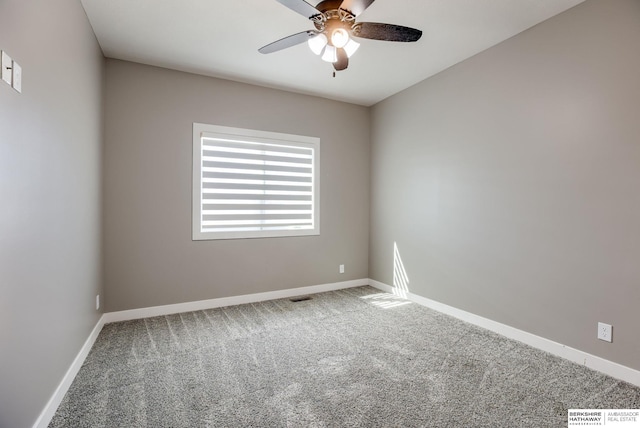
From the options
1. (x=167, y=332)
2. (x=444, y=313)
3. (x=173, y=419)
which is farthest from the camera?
(x=444, y=313)

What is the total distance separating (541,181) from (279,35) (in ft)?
8.72

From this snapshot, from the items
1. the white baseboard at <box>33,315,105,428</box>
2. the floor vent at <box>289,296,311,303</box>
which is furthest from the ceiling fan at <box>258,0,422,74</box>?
the floor vent at <box>289,296,311,303</box>

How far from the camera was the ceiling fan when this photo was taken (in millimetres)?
1933

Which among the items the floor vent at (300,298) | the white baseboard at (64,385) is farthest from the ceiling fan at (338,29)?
the floor vent at (300,298)

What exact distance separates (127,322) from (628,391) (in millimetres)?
4238

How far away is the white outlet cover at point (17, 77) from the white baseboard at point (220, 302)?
2.59m

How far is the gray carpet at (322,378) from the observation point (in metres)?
1.80

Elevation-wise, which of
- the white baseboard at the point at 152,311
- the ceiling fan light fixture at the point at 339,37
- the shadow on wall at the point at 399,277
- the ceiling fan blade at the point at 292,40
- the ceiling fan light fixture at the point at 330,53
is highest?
the ceiling fan blade at the point at 292,40

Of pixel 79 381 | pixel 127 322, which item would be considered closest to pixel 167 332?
pixel 127 322

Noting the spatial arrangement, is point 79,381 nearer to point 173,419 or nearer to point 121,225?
point 173,419

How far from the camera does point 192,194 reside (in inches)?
143

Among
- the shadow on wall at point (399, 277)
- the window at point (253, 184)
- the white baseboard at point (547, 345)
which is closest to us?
the white baseboard at point (547, 345)

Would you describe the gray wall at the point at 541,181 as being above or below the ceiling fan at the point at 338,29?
below

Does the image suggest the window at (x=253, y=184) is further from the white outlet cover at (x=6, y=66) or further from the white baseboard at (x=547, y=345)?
the white outlet cover at (x=6, y=66)
